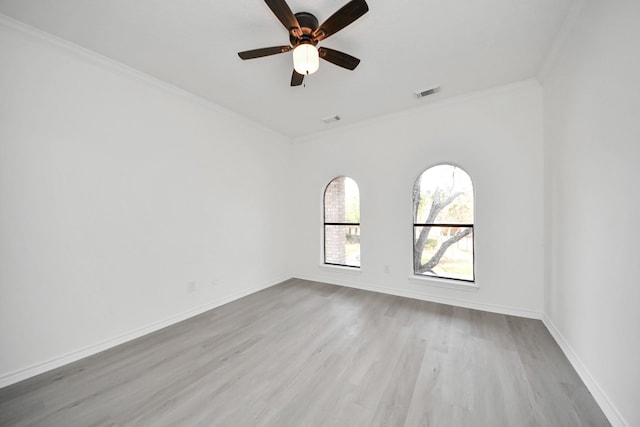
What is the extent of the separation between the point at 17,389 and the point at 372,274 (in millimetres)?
3910

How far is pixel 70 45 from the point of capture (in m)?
2.16

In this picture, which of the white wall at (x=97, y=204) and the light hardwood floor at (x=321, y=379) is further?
the white wall at (x=97, y=204)

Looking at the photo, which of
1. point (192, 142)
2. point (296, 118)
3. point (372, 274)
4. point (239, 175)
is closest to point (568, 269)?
point (372, 274)

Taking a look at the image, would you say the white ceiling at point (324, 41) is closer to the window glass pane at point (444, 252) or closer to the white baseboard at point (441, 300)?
the window glass pane at point (444, 252)

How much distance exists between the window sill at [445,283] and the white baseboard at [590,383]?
84 cm

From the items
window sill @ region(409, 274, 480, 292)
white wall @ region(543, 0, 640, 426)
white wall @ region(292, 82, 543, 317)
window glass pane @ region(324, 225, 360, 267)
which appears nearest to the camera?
white wall @ region(543, 0, 640, 426)

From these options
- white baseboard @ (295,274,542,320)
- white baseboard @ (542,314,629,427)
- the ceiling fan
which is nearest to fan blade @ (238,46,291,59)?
the ceiling fan

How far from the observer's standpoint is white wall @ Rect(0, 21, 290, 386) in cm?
190

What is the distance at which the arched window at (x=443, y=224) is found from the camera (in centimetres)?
330

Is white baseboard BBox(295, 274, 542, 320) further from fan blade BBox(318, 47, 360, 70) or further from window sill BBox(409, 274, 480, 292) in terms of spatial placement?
fan blade BBox(318, 47, 360, 70)

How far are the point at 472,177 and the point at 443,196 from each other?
449 millimetres

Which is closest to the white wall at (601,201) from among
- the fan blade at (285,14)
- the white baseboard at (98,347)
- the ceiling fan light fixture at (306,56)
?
the ceiling fan light fixture at (306,56)

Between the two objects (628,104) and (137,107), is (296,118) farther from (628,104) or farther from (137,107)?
(628,104)

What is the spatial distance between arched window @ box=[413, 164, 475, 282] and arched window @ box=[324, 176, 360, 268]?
3.46ft
